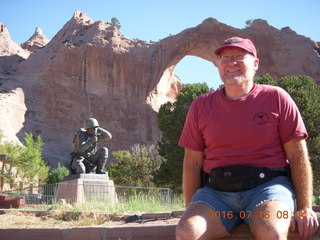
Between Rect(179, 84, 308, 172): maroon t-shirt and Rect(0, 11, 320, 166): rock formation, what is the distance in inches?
1580

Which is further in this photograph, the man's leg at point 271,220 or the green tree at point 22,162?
the green tree at point 22,162

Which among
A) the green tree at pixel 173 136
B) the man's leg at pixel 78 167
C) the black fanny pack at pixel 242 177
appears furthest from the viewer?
the green tree at pixel 173 136

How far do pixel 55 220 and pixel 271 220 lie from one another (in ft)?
19.3

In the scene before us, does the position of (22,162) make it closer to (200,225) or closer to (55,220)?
(55,220)

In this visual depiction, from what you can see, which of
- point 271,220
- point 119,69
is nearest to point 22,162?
point 119,69

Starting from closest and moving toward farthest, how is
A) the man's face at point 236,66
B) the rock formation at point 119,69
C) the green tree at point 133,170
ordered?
the man's face at point 236,66 → the green tree at point 133,170 → the rock formation at point 119,69

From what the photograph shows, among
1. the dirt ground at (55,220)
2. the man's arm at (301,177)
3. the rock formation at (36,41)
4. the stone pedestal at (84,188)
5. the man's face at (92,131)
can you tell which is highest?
the rock formation at (36,41)

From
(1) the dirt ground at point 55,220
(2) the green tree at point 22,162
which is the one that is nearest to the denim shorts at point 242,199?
(1) the dirt ground at point 55,220

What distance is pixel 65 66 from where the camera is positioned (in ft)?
144

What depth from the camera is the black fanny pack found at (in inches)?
118

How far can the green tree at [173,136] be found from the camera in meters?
26.2

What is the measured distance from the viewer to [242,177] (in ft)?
9.93

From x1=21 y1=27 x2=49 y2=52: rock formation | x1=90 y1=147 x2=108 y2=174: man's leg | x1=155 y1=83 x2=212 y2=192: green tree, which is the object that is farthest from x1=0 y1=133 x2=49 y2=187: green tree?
x1=21 y1=27 x2=49 y2=52: rock formation

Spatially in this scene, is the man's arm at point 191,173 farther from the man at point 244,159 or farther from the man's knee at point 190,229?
the man's knee at point 190,229
